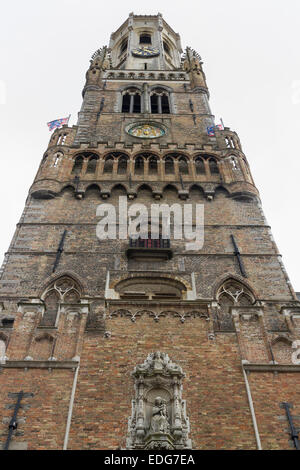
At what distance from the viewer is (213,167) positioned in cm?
1789

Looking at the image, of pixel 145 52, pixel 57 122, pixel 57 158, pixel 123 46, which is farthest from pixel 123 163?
pixel 123 46

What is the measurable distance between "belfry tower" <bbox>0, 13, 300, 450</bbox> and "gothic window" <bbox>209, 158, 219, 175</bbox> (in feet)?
0.22

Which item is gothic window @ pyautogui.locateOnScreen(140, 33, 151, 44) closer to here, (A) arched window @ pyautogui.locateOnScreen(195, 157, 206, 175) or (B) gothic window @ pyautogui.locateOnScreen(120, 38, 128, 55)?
(B) gothic window @ pyautogui.locateOnScreen(120, 38, 128, 55)

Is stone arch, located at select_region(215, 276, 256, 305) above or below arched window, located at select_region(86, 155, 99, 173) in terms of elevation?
below

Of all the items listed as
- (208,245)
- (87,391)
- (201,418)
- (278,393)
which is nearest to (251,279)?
(208,245)

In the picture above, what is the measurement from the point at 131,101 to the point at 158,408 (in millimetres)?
19367

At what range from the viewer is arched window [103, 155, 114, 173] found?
17.4m

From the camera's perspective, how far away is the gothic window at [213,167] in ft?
57.8

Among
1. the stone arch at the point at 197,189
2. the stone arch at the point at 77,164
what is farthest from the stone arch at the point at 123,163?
the stone arch at the point at 197,189

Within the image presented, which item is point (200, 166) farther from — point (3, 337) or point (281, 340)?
point (3, 337)

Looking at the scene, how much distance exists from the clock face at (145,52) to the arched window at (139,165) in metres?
18.2

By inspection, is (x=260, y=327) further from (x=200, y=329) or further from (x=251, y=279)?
(x=251, y=279)

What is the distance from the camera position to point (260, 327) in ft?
35.1

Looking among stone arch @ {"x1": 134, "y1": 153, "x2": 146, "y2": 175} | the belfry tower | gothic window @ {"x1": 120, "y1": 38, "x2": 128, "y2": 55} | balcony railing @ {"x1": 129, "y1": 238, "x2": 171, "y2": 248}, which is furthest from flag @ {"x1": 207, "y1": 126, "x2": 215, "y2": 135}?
gothic window @ {"x1": 120, "y1": 38, "x2": 128, "y2": 55}
